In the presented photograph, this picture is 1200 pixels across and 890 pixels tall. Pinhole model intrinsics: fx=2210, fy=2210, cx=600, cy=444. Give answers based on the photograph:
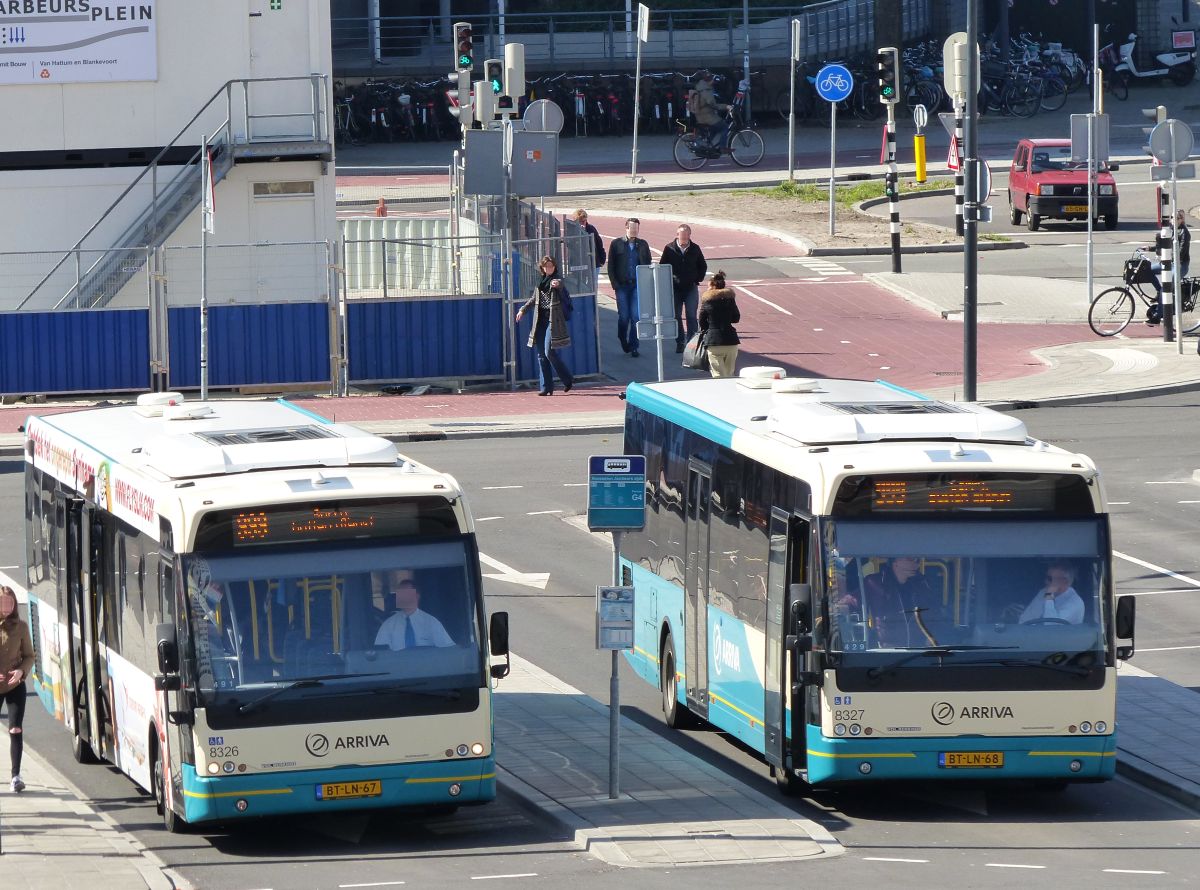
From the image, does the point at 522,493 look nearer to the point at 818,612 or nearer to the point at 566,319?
the point at 566,319

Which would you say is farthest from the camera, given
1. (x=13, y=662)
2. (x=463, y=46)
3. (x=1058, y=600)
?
(x=463, y=46)

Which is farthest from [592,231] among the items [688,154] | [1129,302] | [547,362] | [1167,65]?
[1167,65]

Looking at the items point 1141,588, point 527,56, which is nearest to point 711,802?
point 1141,588

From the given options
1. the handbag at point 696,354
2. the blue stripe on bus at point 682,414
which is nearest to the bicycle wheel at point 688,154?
the handbag at point 696,354

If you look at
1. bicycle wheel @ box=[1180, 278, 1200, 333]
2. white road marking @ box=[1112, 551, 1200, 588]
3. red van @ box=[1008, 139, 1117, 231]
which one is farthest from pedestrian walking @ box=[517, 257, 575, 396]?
red van @ box=[1008, 139, 1117, 231]

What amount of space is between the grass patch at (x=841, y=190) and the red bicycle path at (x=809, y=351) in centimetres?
773

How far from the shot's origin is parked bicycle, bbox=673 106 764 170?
176 feet

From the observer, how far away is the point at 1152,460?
81.4 feet

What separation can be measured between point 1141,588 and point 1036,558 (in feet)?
22.9

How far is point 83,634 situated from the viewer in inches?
551

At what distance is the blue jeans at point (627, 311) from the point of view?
105ft

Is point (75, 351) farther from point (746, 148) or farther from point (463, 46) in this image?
point (746, 148)

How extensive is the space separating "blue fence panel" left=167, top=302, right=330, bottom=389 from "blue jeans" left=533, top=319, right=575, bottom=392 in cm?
307

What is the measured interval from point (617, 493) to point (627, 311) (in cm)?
1947
